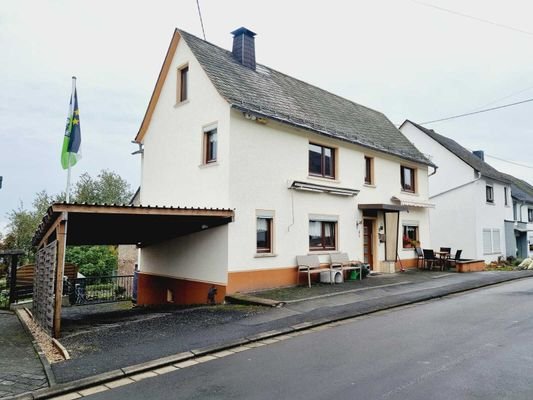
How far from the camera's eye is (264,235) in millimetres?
13141

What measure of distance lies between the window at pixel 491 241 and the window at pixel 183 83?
2145cm

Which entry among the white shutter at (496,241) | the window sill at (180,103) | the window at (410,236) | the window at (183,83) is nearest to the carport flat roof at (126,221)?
the window sill at (180,103)

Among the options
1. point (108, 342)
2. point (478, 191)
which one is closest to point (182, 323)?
point (108, 342)

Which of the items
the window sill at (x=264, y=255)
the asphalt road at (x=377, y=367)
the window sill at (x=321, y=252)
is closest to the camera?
the asphalt road at (x=377, y=367)

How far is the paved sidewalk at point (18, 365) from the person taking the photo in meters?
5.41

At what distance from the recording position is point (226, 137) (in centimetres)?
1248

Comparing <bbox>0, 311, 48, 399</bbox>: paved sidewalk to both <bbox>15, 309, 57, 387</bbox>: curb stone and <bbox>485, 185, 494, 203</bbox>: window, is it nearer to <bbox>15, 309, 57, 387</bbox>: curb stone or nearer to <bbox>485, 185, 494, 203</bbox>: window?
<bbox>15, 309, 57, 387</bbox>: curb stone

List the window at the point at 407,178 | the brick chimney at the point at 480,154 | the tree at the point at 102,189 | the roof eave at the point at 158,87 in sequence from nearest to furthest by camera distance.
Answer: the roof eave at the point at 158,87 → the window at the point at 407,178 → the brick chimney at the point at 480,154 → the tree at the point at 102,189

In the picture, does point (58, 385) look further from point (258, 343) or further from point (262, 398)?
point (258, 343)

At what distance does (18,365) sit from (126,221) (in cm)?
495

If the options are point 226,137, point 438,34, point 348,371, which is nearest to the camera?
point 348,371

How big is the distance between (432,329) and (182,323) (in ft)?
17.1

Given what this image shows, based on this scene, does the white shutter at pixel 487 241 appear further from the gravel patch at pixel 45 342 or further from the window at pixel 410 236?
the gravel patch at pixel 45 342

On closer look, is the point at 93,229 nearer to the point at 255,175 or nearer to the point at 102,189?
the point at 255,175
